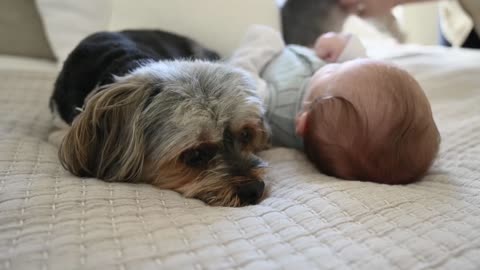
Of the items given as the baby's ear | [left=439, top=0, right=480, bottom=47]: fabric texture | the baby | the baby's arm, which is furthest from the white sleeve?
[left=439, top=0, right=480, bottom=47]: fabric texture

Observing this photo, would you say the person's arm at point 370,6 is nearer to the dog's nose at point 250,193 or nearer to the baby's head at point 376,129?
the baby's head at point 376,129

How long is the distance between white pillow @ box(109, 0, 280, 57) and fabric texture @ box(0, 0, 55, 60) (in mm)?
333

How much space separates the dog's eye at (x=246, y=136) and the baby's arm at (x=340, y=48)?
0.66 metres

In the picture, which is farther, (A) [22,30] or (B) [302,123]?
→ (A) [22,30]

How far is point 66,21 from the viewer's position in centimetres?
185

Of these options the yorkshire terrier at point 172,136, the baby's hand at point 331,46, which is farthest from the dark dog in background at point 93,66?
the baby's hand at point 331,46

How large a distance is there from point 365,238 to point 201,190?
0.40 m

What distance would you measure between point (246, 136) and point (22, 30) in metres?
1.31

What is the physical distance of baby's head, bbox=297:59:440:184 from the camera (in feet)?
3.56

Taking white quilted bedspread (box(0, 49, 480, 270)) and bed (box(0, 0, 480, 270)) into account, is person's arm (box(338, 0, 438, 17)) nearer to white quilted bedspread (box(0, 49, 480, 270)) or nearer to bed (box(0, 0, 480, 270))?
bed (box(0, 0, 480, 270))

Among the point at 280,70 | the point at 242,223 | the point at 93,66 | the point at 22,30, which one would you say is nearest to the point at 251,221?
the point at 242,223

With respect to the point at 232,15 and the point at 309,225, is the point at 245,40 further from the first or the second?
the point at 309,225

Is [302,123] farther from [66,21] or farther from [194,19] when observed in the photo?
[66,21]

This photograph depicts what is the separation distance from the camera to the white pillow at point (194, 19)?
1932 mm
